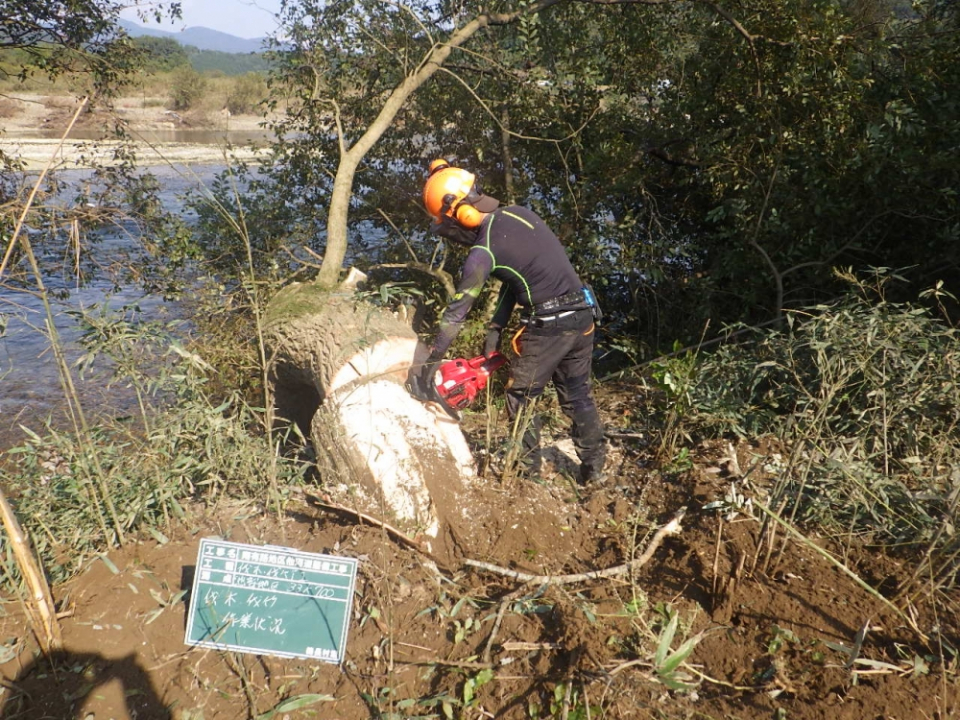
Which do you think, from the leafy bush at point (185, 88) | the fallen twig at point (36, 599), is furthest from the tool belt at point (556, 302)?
the leafy bush at point (185, 88)

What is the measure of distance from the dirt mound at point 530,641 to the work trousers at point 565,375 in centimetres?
69

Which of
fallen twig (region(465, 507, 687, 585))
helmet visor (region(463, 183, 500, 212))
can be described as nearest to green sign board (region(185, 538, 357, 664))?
fallen twig (region(465, 507, 687, 585))

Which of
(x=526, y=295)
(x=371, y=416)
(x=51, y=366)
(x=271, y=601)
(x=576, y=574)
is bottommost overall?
(x=51, y=366)

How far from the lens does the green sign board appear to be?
239cm

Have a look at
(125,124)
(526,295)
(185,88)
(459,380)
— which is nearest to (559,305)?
(526,295)

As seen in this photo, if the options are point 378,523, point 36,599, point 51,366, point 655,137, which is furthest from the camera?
point 51,366

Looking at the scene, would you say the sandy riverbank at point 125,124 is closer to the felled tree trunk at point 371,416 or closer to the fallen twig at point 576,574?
the felled tree trunk at point 371,416

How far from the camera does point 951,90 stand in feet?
15.4

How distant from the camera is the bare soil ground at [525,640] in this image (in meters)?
2.21

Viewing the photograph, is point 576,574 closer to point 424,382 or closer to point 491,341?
point 424,382

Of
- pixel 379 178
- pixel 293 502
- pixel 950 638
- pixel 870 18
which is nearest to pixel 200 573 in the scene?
pixel 293 502

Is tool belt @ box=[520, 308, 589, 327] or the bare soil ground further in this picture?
tool belt @ box=[520, 308, 589, 327]

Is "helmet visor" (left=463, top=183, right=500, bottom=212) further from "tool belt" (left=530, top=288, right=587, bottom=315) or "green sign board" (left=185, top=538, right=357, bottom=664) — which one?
"green sign board" (left=185, top=538, right=357, bottom=664)

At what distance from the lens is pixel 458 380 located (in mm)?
3504
